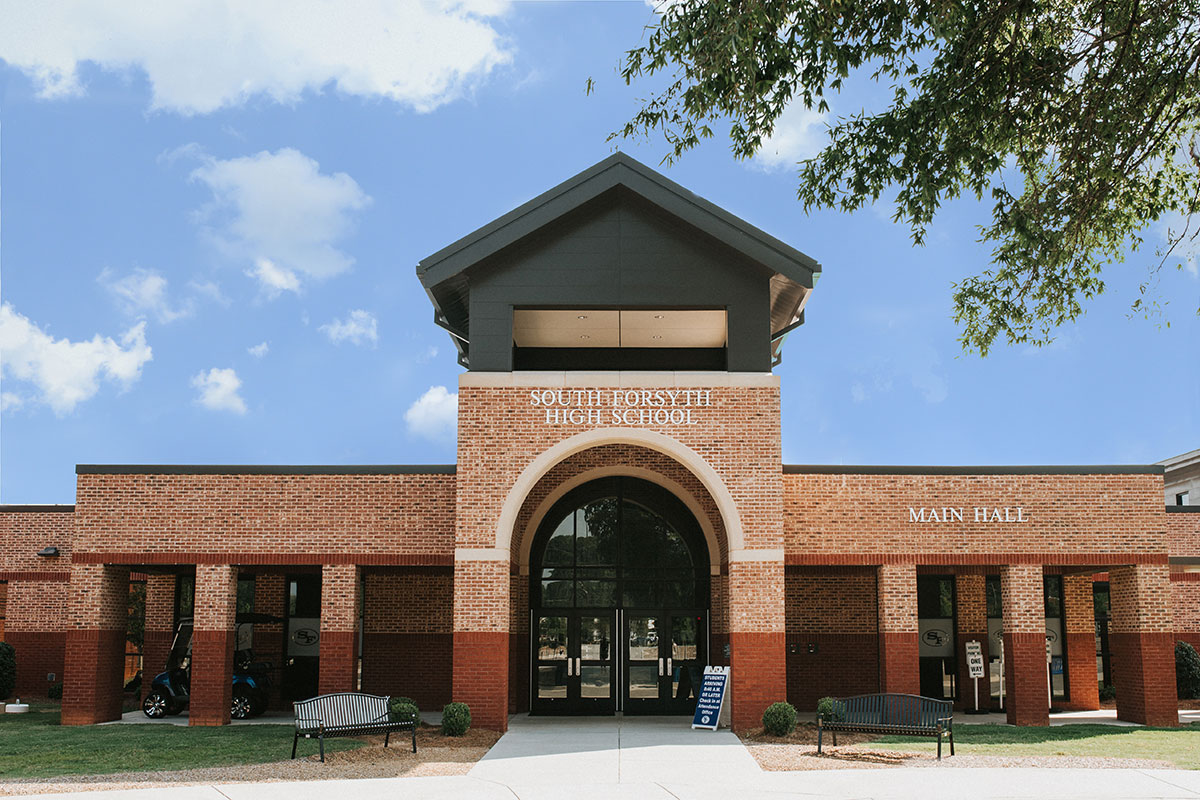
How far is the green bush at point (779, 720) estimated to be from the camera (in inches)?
692

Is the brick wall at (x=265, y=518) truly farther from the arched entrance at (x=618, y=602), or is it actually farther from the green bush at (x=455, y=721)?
the green bush at (x=455, y=721)

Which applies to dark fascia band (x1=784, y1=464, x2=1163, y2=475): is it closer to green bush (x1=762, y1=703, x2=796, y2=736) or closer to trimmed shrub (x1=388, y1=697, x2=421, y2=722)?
green bush (x1=762, y1=703, x2=796, y2=736)

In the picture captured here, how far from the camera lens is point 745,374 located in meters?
19.2

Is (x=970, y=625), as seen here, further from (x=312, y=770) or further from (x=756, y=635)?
(x=312, y=770)

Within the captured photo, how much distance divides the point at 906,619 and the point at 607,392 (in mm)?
6883

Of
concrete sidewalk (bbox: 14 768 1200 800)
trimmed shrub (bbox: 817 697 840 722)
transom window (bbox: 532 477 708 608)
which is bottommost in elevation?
concrete sidewalk (bbox: 14 768 1200 800)

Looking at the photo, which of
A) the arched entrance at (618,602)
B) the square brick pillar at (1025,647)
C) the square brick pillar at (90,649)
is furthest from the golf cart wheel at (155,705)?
the square brick pillar at (1025,647)

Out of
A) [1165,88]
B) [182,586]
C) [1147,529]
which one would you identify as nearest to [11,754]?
[182,586]

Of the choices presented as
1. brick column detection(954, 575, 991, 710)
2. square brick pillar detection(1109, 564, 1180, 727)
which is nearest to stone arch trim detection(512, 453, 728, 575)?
brick column detection(954, 575, 991, 710)

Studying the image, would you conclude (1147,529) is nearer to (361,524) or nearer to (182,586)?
(361,524)

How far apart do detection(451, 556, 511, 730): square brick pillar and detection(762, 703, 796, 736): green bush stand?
444cm

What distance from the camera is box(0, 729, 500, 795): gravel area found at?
13326 millimetres

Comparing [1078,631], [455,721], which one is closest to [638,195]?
[455,721]

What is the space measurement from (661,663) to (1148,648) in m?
9.15
